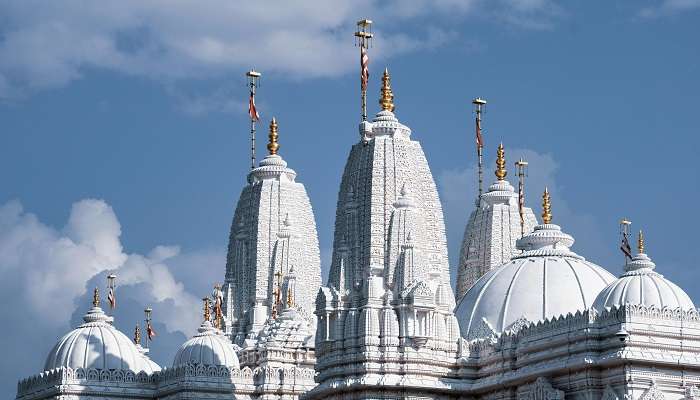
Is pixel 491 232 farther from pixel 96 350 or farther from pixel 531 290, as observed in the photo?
pixel 96 350

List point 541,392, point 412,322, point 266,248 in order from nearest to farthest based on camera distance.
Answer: point 541,392 < point 412,322 < point 266,248

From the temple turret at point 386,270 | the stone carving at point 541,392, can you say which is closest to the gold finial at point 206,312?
the temple turret at point 386,270

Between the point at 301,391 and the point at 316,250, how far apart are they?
11985mm

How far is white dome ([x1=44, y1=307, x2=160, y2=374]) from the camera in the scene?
73438mm

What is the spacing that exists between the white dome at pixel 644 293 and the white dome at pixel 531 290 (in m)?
5.37

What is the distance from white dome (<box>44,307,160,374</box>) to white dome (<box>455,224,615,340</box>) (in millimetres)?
14109

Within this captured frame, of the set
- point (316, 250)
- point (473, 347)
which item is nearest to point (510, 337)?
point (473, 347)

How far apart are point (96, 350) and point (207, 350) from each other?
4.60 meters

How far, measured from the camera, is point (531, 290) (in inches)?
2640

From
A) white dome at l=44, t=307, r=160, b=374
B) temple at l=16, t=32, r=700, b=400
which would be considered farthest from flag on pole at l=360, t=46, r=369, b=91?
white dome at l=44, t=307, r=160, b=374

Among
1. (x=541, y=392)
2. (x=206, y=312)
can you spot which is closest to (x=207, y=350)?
(x=206, y=312)

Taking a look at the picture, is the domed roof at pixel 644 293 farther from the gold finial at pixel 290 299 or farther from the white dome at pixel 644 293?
the gold finial at pixel 290 299

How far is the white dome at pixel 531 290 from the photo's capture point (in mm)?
66375

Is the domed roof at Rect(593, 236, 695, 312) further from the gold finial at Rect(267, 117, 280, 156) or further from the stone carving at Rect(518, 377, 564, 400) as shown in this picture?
the gold finial at Rect(267, 117, 280, 156)
